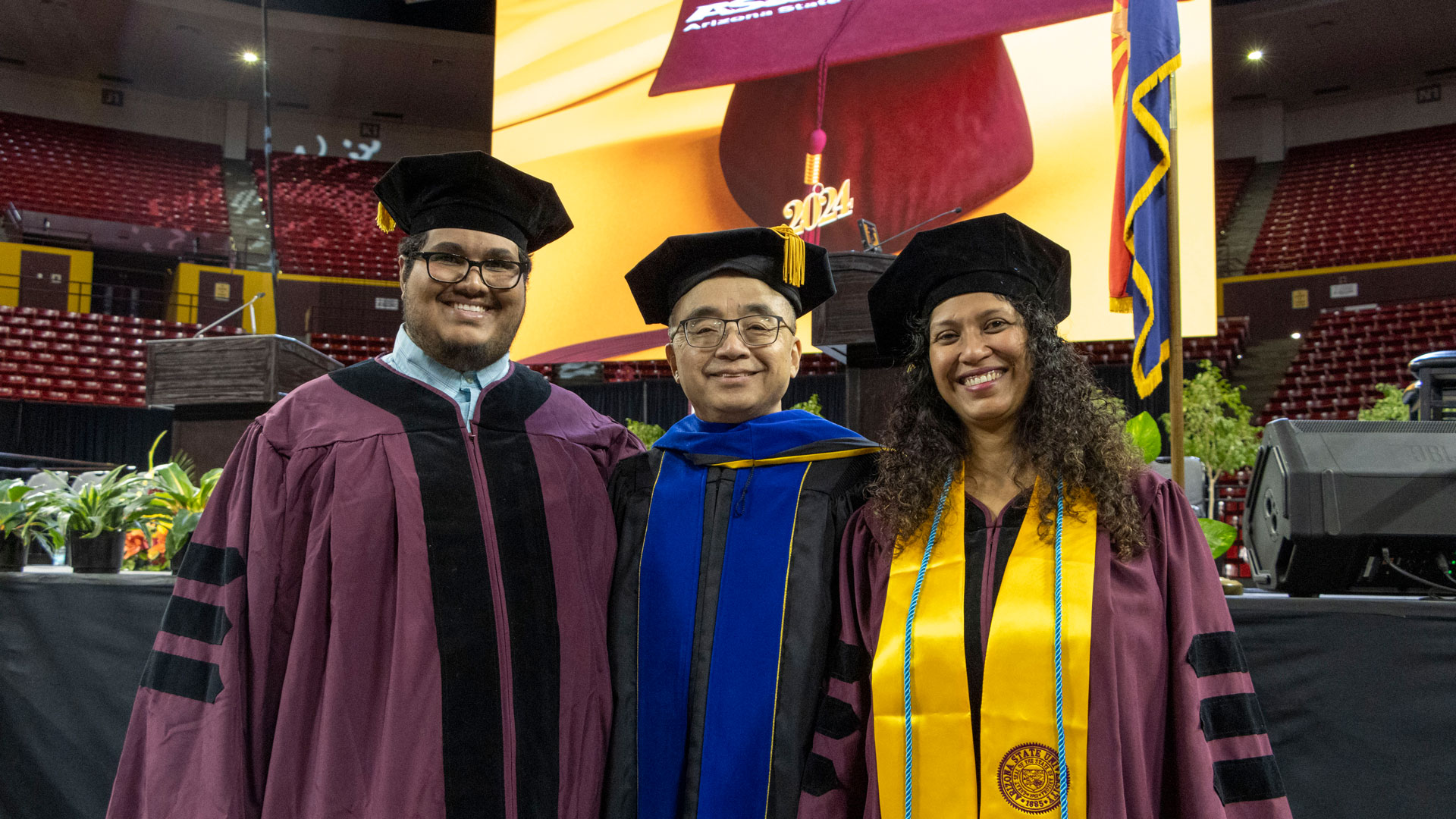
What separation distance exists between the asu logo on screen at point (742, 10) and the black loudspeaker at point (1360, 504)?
693 centimetres

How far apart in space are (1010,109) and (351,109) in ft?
48.1

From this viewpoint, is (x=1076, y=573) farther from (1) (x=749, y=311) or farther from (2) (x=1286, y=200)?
(2) (x=1286, y=200)

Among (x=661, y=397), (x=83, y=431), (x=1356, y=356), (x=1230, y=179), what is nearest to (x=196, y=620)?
(x=661, y=397)

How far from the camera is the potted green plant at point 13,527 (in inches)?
117

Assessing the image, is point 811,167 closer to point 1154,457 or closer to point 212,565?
point 1154,457

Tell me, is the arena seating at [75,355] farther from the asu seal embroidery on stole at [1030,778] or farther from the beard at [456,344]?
the asu seal embroidery on stole at [1030,778]

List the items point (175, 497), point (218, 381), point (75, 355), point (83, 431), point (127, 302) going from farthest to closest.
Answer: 1. point (127, 302)
2. point (75, 355)
3. point (83, 431)
4. point (218, 381)
5. point (175, 497)

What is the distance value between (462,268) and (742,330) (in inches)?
21.4

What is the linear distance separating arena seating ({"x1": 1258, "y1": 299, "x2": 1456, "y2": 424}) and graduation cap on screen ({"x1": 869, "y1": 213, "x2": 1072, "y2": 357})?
491 inches

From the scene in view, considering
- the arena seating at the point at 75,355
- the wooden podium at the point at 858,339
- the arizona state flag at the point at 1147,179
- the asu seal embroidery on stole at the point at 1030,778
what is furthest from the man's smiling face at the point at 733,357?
the arena seating at the point at 75,355

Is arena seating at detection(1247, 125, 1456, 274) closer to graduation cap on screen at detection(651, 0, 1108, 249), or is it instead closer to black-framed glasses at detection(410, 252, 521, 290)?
graduation cap on screen at detection(651, 0, 1108, 249)

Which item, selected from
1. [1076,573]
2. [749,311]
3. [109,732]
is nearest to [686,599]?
[749,311]

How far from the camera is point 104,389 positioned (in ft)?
44.6

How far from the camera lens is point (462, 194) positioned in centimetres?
194
